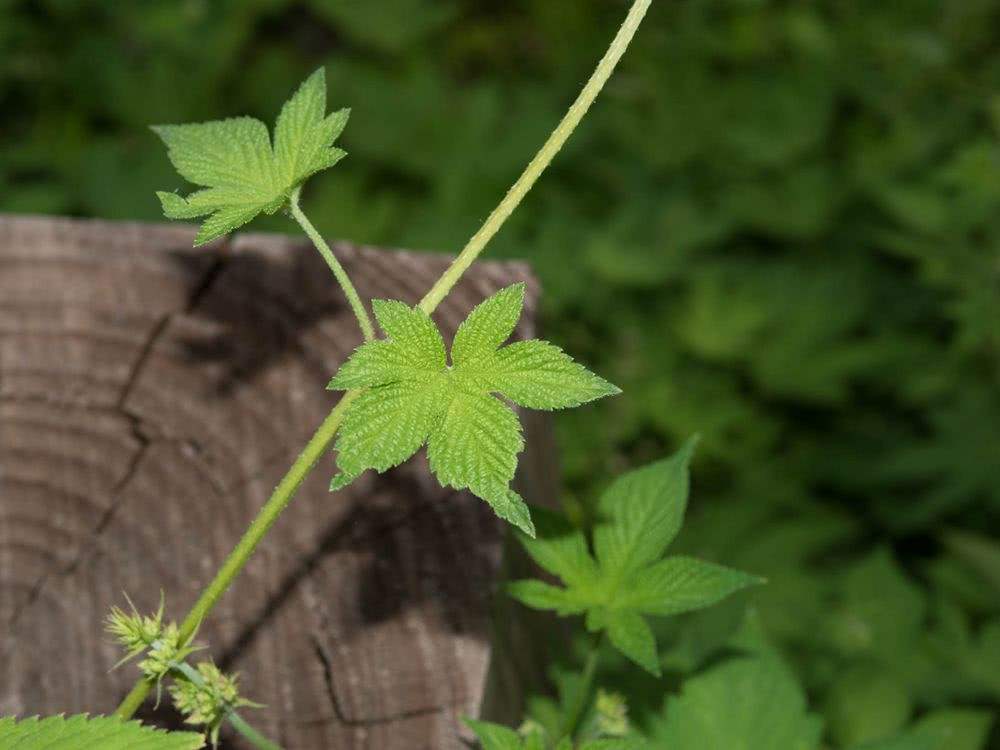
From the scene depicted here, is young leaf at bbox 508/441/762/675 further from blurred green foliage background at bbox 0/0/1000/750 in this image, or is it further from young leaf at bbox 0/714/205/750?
blurred green foliage background at bbox 0/0/1000/750

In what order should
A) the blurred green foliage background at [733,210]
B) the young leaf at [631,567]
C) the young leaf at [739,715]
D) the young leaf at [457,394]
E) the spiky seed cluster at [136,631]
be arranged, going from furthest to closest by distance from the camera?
1. the blurred green foliage background at [733,210]
2. the young leaf at [739,715]
3. the young leaf at [631,567]
4. the spiky seed cluster at [136,631]
5. the young leaf at [457,394]

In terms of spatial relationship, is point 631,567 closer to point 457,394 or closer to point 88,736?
point 457,394

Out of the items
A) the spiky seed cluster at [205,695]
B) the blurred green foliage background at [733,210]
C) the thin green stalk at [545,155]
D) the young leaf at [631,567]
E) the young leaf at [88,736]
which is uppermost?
the blurred green foliage background at [733,210]

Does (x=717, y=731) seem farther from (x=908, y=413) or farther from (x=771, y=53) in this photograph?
(x=771, y=53)

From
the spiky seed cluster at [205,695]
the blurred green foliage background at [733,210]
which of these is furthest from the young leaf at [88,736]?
the blurred green foliage background at [733,210]

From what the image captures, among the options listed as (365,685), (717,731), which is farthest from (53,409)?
(717,731)

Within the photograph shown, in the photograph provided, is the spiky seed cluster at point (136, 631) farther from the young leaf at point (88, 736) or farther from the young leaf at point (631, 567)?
the young leaf at point (631, 567)
